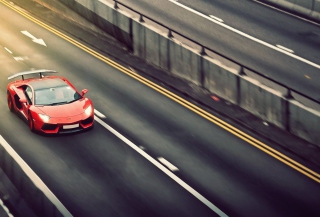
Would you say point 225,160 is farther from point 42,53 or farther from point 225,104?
point 42,53

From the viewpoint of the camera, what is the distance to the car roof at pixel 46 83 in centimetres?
2238

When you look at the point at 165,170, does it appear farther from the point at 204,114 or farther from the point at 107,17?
the point at 107,17

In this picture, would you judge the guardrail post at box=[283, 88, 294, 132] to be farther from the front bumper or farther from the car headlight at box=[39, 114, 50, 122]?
A: the car headlight at box=[39, 114, 50, 122]

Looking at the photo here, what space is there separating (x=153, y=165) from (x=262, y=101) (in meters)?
5.43

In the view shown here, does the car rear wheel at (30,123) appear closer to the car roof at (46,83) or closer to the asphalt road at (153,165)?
the asphalt road at (153,165)

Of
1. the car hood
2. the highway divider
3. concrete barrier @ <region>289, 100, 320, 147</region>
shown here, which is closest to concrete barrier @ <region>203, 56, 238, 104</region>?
the highway divider

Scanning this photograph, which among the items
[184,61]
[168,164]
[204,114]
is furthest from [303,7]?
[168,164]

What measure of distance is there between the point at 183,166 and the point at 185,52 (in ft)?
25.2

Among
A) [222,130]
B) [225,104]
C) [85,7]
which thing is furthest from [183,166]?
[85,7]

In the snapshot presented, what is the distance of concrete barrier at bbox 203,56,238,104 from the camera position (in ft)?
80.6

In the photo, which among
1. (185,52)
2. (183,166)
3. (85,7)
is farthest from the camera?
(85,7)

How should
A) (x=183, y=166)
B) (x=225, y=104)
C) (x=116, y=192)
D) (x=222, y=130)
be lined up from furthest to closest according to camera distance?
(x=225, y=104) → (x=222, y=130) → (x=183, y=166) → (x=116, y=192)

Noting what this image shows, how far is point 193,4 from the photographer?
35000 mm

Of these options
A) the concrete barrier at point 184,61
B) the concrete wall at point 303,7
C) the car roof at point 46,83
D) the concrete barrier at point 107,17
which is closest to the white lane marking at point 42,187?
the car roof at point 46,83
